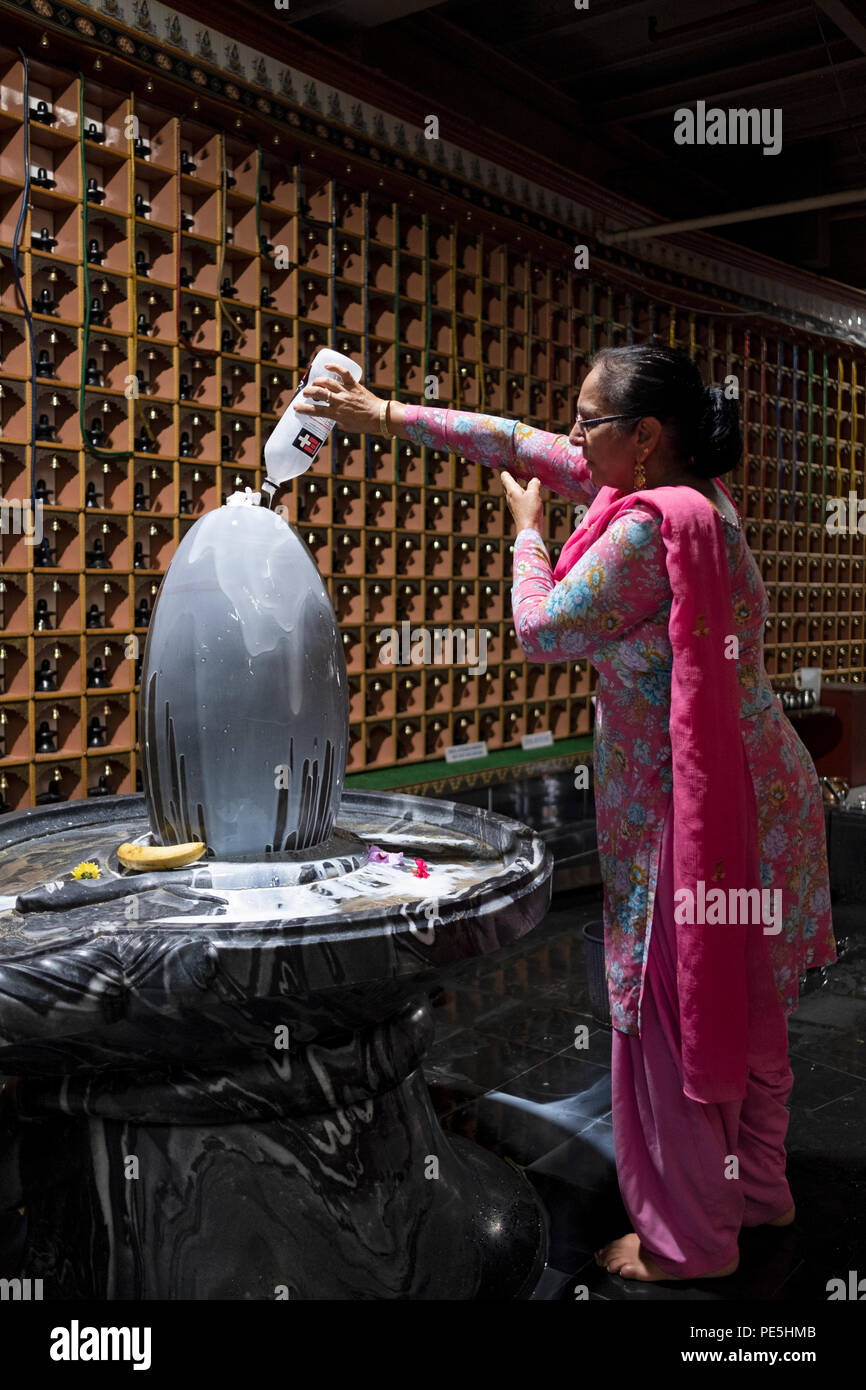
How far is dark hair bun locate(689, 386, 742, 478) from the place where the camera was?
1777 millimetres

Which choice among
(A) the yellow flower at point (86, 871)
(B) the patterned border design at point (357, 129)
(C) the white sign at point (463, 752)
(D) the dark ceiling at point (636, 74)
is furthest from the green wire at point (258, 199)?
(A) the yellow flower at point (86, 871)

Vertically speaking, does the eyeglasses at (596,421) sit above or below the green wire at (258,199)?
below

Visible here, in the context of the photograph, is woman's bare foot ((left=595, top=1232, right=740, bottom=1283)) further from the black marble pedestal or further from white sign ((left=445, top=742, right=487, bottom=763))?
white sign ((left=445, top=742, right=487, bottom=763))

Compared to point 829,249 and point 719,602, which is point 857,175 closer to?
point 829,249

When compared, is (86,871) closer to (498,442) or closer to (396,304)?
(498,442)

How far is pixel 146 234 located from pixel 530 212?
2.07m

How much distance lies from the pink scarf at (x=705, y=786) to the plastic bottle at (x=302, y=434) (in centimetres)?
52

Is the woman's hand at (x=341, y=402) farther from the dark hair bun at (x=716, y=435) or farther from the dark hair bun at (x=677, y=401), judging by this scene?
the dark hair bun at (x=716, y=435)

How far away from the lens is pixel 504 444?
6.87ft

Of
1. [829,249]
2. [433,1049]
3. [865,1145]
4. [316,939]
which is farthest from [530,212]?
[316,939]

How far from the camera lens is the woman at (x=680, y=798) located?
1684mm

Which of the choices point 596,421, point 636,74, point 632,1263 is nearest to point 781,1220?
point 632,1263

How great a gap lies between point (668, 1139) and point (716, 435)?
1.13 meters

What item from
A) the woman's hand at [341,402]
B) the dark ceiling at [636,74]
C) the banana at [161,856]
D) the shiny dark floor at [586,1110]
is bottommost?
the shiny dark floor at [586,1110]
